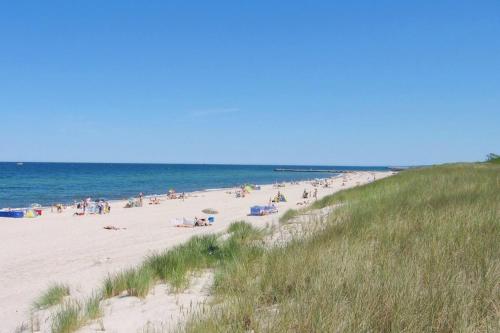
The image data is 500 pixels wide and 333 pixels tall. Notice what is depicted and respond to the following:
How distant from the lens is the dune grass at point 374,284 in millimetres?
2734

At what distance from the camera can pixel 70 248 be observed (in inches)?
535

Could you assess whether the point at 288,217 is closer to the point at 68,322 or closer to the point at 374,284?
the point at 68,322

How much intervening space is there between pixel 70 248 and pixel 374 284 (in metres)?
12.6

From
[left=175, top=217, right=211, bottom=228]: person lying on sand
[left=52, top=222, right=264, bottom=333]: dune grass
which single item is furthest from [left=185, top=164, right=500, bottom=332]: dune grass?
[left=175, top=217, right=211, bottom=228]: person lying on sand

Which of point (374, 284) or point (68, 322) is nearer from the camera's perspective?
point (374, 284)

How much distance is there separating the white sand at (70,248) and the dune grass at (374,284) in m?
2.99

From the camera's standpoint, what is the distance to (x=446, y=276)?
3.29 m

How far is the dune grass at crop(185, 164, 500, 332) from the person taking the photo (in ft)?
8.97

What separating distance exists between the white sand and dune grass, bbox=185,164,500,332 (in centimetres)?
299

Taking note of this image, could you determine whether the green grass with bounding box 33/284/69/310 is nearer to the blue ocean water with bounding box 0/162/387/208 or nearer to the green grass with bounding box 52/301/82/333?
the green grass with bounding box 52/301/82/333

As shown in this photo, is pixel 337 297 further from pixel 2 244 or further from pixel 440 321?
pixel 2 244

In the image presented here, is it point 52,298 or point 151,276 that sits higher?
point 151,276

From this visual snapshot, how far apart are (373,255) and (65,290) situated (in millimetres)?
4819

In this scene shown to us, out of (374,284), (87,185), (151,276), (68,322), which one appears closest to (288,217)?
(151,276)
